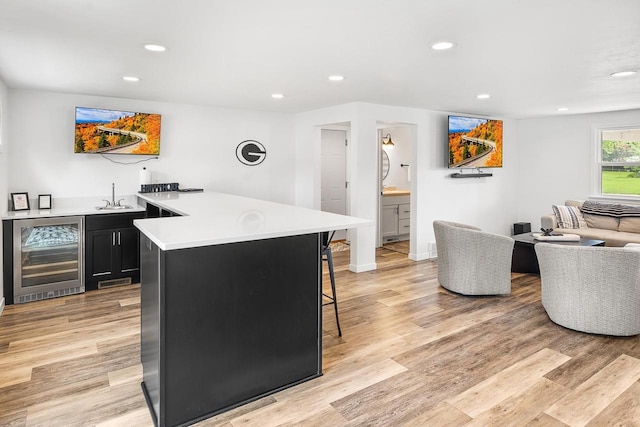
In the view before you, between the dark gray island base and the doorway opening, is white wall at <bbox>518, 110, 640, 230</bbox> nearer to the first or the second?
the doorway opening

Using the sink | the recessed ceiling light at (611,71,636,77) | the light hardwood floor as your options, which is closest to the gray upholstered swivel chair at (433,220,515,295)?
the light hardwood floor

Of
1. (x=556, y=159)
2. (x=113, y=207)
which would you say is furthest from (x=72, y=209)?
(x=556, y=159)

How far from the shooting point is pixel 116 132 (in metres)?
4.85

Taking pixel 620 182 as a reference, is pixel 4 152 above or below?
above

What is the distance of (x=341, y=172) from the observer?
7191mm

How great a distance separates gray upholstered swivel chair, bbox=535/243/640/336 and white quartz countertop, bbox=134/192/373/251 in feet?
5.94

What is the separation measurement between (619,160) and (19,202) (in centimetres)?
807

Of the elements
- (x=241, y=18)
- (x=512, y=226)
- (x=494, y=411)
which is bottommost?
(x=494, y=411)

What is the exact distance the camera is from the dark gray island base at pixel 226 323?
2.06m

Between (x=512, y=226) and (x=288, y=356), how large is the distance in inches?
246

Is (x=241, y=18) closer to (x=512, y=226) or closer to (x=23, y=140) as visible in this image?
(x=23, y=140)

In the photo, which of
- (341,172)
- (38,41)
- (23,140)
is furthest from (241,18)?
(341,172)

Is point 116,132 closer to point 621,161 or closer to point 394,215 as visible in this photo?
point 394,215

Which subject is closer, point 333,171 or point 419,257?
point 419,257
